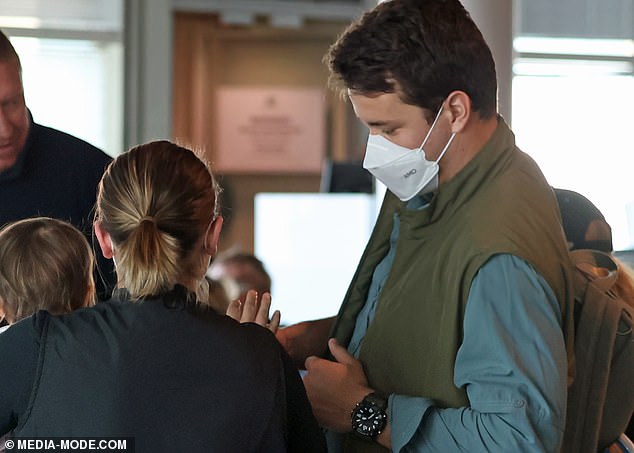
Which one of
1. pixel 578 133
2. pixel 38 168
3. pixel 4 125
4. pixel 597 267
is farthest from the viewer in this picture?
pixel 578 133

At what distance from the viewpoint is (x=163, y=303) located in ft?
4.97

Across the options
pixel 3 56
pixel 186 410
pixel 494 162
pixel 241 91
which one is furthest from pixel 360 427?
pixel 241 91

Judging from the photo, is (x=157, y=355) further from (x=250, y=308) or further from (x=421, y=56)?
(x=421, y=56)

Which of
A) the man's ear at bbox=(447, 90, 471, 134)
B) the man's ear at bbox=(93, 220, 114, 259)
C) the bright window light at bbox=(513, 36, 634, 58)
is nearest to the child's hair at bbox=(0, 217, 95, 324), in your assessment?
the man's ear at bbox=(93, 220, 114, 259)

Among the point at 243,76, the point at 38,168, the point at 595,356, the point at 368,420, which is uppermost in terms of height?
the point at 243,76

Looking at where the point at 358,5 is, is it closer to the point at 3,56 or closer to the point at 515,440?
the point at 3,56

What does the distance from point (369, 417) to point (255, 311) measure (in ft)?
1.13

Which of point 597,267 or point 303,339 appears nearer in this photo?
point 597,267

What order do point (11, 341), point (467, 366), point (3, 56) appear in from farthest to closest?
1. point (3, 56)
2. point (467, 366)
3. point (11, 341)

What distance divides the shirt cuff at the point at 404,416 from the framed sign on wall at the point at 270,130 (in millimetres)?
5704

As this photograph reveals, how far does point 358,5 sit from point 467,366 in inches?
230

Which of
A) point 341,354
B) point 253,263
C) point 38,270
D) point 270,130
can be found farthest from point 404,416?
point 270,130

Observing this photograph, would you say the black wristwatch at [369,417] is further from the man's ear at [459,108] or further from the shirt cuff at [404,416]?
the man's ear at [459,108]

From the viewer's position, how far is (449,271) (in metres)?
1.63
